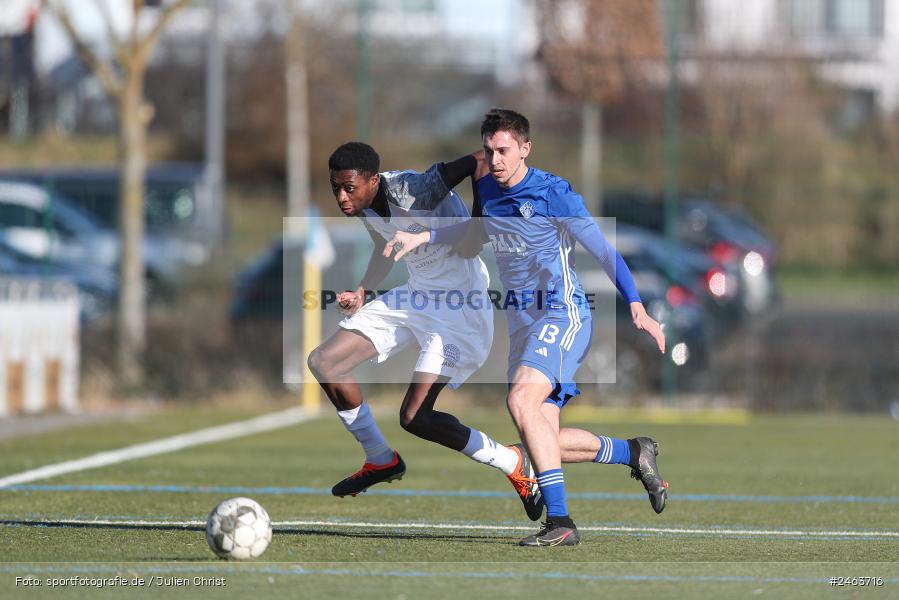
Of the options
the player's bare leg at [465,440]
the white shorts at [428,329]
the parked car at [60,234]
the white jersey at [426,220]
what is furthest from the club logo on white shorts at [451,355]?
the parked car at [60,234]

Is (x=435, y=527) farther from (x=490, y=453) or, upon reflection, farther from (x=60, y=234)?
(x=60, y=234)

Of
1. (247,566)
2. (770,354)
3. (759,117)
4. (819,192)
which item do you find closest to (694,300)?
(770,354)

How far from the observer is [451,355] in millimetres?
8477

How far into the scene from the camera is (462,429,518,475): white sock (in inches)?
322

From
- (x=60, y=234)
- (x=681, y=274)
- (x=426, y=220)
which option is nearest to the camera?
(x=426, y=220)

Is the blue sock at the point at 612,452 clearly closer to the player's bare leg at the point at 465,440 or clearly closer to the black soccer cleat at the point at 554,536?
the player's bare leg at the point at 465,440

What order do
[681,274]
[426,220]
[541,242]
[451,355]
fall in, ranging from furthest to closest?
[681,274] < [451,355] < [426,220] < [541,242]

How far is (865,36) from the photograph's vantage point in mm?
35719

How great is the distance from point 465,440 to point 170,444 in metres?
5.94

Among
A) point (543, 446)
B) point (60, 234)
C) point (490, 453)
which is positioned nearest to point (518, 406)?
point (543, 446)

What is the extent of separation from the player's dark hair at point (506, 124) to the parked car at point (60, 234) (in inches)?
429

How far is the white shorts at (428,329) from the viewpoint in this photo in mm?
8484

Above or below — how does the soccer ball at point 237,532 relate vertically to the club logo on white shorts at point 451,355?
below

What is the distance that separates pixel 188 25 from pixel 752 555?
1233 inches
